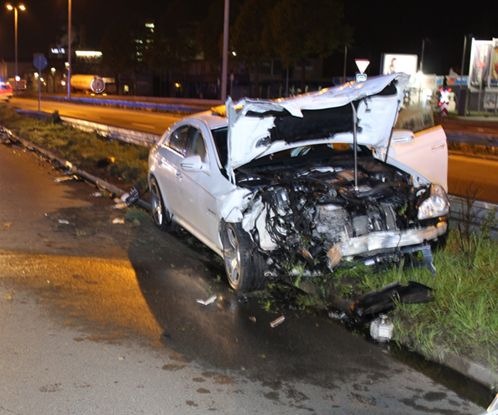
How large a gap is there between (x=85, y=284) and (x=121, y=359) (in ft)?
6.74

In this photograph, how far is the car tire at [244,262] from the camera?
6363mm

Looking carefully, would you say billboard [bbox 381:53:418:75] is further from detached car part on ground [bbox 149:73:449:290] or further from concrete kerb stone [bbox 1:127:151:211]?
detached car part on ground [bbox 149:73:449:290]

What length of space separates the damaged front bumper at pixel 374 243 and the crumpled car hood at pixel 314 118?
1.23 m

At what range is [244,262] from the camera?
6.35 m

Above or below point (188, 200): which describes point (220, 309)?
below

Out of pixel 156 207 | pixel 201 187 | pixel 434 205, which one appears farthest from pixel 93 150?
pixel 434 205

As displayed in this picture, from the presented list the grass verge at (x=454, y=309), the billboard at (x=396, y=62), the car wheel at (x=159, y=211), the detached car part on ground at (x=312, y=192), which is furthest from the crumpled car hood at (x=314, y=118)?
the billboard at (x=396, y=62)

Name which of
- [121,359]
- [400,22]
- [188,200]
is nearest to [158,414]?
[121,359]

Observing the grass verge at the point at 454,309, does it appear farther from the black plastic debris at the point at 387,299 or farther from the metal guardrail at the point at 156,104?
the metal guardrail at the point at 156,104

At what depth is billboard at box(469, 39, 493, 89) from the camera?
111 ft

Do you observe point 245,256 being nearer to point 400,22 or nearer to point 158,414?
point 158,414

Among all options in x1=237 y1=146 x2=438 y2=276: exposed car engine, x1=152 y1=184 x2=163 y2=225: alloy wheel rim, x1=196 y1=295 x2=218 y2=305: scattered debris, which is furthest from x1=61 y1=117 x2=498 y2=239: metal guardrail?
x1=152 y1=184 x2=163 y2=225: alloy wheel rim

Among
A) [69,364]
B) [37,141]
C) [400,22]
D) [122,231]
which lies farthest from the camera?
[400,22]

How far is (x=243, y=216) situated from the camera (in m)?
6.38
